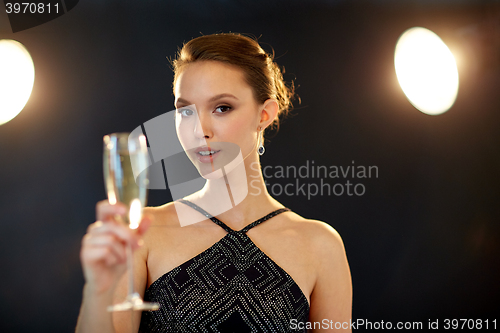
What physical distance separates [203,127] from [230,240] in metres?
0.36

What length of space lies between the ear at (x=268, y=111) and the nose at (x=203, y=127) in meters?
0.22

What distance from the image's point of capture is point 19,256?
1684 mm

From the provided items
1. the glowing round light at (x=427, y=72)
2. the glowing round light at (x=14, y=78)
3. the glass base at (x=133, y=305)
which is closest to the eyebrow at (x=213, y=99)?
the glass base at (x=133, y=305)

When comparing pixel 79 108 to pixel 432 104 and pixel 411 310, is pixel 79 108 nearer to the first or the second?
pixel 432 104

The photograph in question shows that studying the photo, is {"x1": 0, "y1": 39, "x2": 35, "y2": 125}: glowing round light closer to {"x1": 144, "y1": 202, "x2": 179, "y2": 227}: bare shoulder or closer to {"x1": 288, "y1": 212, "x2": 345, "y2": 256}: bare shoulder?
{"x1": 144, "y1": 202, "x2": 179, "y2": 227}: bare shoulder

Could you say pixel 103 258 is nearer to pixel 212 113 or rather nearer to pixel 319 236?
pixel 212 113

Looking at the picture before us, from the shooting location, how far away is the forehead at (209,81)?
128cm

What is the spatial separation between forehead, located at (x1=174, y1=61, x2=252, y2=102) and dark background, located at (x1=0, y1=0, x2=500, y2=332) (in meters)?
A: 0.59

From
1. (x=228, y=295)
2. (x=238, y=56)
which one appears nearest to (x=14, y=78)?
(x=238, y=56)

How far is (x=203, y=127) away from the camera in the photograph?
4.08 feet

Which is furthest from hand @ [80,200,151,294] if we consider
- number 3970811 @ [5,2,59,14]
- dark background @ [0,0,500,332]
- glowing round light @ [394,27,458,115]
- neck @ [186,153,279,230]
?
glowing round light @ [394,27,458,115]

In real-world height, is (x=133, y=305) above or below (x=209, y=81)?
below

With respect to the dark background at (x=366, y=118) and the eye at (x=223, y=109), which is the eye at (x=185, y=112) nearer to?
the eye at (x=223, y=109)

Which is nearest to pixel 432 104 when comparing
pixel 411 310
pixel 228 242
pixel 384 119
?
pixel 384 119
